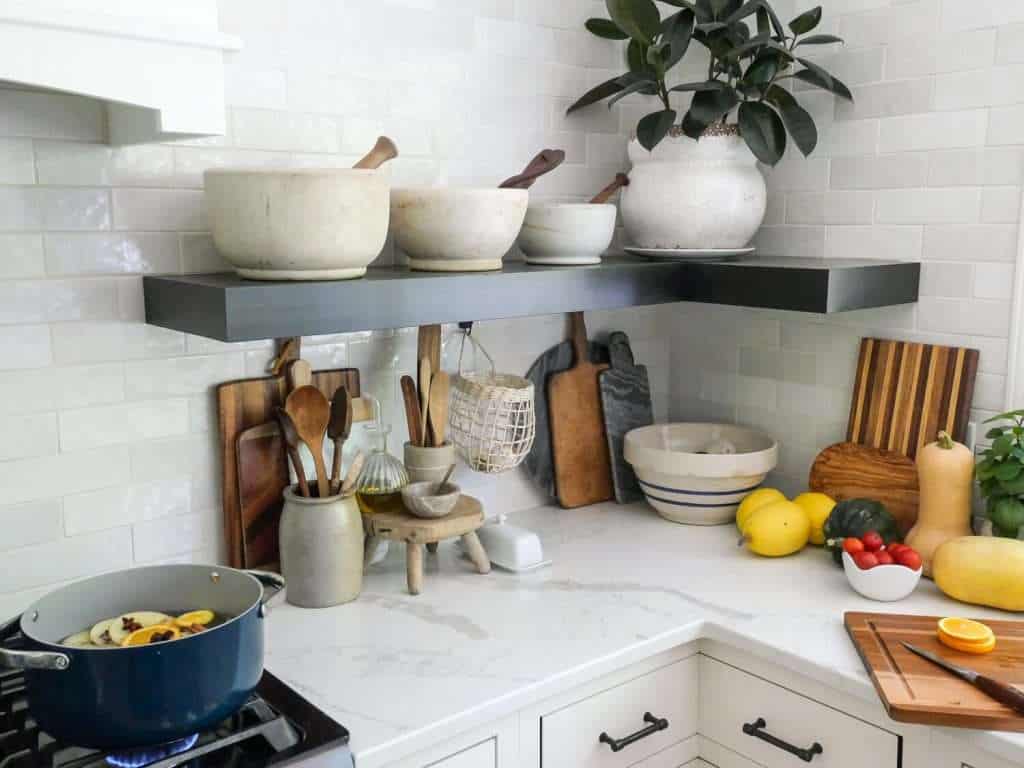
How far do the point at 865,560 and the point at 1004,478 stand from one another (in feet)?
0.90

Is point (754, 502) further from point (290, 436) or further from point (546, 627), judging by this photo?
point (290, 436)

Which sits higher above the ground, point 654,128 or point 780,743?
point 654,128

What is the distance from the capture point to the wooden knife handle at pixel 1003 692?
1248mm

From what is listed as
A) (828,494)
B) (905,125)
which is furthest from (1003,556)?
(905,125)

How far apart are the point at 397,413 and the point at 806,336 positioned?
2.90 feet

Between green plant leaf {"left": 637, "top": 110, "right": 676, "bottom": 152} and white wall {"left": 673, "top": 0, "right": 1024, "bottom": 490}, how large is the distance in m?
0.34

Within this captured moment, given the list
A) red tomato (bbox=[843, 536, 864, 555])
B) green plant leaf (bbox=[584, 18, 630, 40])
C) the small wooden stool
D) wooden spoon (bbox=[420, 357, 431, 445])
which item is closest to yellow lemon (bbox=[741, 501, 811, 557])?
red tomato (bbox=[843, 536, 864, 555])

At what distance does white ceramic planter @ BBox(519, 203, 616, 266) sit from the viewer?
1742 mm

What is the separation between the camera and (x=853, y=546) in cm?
165

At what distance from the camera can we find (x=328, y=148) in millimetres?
1727

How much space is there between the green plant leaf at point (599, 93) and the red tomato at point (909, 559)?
102 cm

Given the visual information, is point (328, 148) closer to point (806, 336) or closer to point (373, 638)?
point (373, 638)

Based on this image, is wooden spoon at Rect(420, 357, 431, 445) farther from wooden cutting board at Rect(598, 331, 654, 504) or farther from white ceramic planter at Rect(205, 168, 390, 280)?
wooden cutting board at Rect(598, 331, 654, 504)

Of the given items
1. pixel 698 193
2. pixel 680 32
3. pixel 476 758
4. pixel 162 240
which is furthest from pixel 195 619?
pixel 680 32
